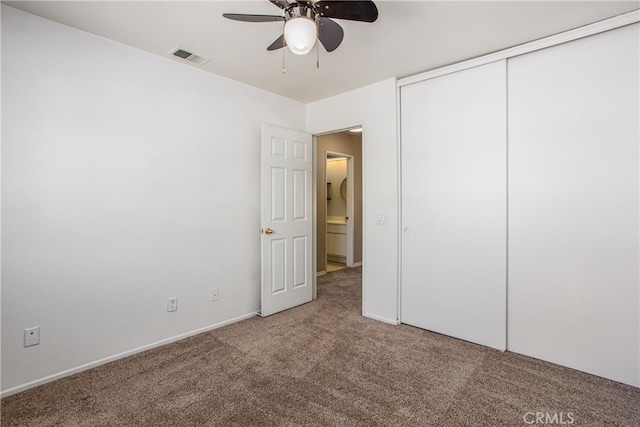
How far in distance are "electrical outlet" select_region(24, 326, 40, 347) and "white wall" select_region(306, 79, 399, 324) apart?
9.08 feet

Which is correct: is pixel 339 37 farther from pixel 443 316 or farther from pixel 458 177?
pixel 443 316

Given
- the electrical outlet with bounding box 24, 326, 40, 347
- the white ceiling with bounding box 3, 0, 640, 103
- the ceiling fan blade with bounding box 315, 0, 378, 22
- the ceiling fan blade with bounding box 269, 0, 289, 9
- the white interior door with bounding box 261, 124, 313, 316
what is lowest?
the electrical outlet with bounding box 24, 326, 40, 347

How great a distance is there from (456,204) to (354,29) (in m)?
1.72

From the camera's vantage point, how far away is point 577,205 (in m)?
2.31

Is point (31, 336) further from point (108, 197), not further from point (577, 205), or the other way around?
point (577, 205)

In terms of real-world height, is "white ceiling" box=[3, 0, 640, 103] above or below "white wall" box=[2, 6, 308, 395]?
above

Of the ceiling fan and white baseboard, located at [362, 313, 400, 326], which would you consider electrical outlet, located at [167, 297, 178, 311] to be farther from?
the ceiling fan

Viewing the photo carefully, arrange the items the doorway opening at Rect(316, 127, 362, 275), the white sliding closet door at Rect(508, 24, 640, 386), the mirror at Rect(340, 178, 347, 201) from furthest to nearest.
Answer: the mirror at Rect(340, 178, 347, 201) < the doorway opening at Rect(316, 127, 362, 275) < the white sliding closet door at Rect(508, 24, 640, 386)

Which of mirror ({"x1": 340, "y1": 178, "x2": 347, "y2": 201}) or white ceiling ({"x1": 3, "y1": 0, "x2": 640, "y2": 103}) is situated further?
mirror ({"x1": 340, "y1": 178, "x2": 347, "y2": 201})

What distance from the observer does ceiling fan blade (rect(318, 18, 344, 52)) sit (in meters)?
1.83

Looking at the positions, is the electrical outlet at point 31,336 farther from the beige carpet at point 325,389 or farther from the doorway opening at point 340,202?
the doorway opening at point 340,202

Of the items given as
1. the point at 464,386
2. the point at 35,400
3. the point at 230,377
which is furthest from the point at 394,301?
the point at 35,400

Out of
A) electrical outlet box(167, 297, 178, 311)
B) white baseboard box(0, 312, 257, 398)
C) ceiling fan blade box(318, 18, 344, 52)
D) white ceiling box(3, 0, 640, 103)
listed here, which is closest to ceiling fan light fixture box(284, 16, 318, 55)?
ceiling fan blade box(318, 18, 344, 52)

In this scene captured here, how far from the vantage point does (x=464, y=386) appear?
2.14 m
